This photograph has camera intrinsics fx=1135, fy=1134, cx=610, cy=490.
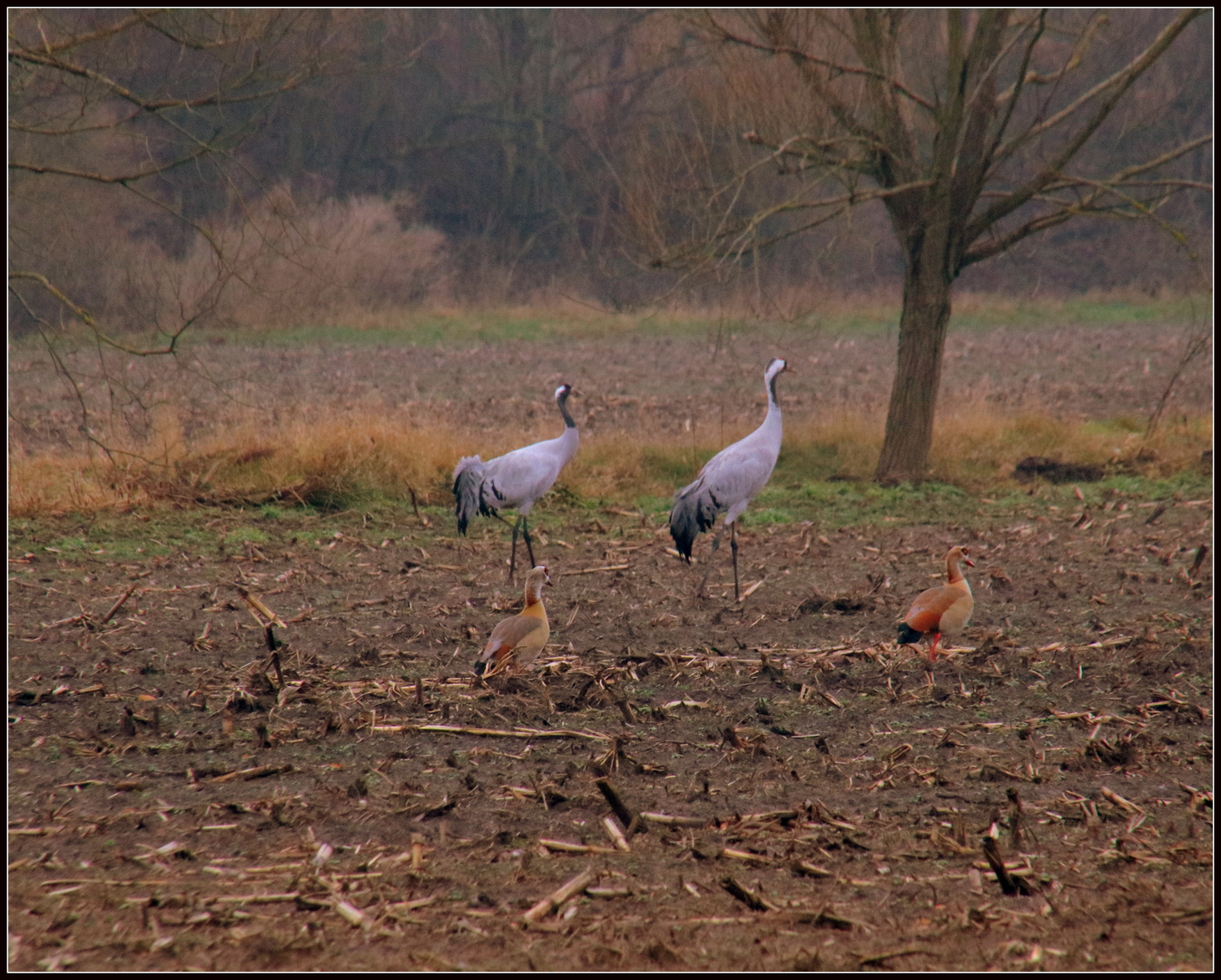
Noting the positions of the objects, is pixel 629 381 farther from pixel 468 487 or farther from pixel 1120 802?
pixel 1120 802

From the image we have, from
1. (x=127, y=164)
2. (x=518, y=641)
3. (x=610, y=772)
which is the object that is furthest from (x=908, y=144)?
(x=127, y=164)

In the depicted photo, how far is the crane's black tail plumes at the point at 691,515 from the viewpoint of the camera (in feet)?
28.3

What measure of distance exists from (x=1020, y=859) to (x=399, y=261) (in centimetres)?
2758

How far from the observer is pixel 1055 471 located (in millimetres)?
12406

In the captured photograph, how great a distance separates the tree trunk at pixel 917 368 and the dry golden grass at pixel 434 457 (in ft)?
1.28

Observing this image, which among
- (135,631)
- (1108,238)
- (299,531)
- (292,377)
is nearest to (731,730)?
(135,631)

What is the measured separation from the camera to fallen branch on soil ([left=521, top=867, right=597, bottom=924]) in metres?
3.63

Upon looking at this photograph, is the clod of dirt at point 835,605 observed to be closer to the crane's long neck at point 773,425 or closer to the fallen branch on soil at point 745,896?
the crane's long neck at point 773,425

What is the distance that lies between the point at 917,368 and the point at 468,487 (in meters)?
5.20

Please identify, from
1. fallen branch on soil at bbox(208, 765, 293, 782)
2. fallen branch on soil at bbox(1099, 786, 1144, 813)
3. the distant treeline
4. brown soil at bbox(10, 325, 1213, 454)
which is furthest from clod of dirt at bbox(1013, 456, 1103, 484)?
the distant treeline

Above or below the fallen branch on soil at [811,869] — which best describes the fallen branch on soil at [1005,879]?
above

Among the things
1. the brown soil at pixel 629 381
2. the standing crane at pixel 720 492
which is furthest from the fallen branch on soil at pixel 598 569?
the brown soil at pixel 629 381

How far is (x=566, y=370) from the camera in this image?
66.1 ft

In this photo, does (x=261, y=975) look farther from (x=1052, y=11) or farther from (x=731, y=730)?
(x=1052, y=11)
